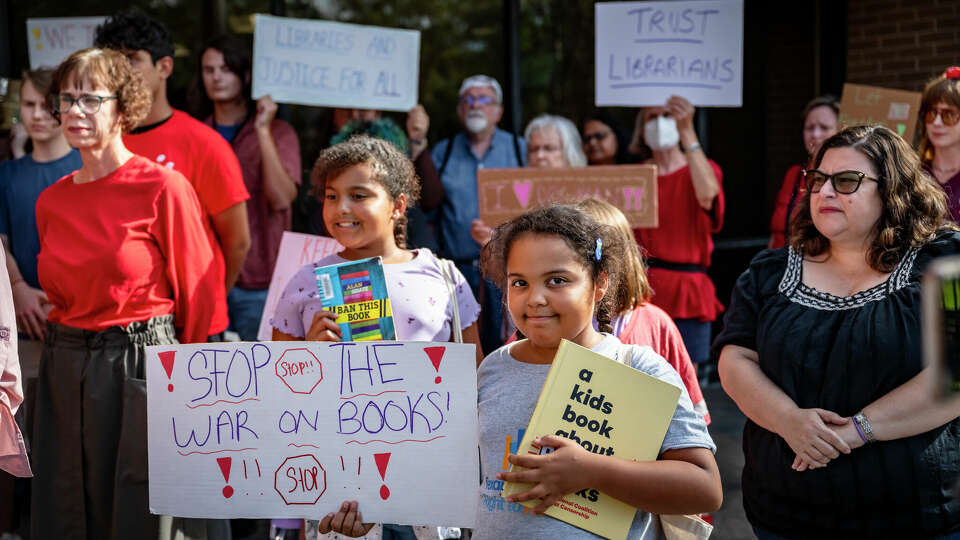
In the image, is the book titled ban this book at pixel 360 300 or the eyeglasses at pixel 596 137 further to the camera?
the eyeglasses at pixel 596 137

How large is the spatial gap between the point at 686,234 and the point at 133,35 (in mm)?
2745

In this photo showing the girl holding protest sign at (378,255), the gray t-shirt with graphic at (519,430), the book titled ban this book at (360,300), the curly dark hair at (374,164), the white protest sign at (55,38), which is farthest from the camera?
the white protest sign at (55,38)

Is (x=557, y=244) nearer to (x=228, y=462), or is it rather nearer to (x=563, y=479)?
(x=563, y=479)

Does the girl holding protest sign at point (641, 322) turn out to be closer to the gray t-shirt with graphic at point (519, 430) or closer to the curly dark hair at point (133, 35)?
the gray t-shirt with graphic at point (519, 430)

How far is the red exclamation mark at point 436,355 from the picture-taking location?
7.93 ft

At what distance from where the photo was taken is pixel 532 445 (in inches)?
81.2

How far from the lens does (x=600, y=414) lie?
2.10 metres

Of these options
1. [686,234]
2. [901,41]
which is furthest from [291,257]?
[901,41]

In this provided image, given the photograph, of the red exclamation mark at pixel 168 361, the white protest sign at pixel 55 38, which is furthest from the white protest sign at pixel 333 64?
the red exclamation mark at pixel 168 361

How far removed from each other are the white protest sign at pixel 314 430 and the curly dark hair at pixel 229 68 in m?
2.83

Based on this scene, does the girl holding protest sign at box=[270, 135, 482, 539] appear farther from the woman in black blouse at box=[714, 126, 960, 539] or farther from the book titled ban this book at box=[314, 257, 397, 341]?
the woman in black blouse at box=[714, 126, 960, 539]

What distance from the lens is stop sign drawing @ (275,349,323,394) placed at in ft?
8.21

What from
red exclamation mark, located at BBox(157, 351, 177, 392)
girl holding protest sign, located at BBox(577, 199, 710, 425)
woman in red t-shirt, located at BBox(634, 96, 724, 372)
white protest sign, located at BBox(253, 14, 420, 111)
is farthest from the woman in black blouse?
white protest sign, located at BBox(253, 14, 420, 111)

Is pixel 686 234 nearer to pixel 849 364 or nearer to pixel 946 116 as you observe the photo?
pixel 946 116
